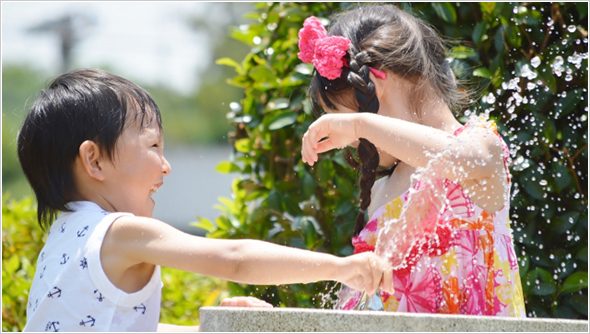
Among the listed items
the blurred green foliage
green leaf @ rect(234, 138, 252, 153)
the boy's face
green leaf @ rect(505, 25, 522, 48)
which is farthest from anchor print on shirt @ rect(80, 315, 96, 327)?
green leaf @ rect(505, 25, 522, 48)

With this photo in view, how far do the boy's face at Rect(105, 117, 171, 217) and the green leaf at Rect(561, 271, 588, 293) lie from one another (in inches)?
65.4

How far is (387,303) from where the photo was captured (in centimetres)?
194

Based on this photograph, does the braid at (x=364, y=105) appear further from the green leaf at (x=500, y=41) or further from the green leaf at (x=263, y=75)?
the green leaf at (x=263, y=75)

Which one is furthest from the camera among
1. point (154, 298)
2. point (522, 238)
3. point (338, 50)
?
point (522, 238)

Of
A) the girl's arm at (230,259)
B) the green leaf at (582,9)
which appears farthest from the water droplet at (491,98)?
the girl's arm at (230,259)

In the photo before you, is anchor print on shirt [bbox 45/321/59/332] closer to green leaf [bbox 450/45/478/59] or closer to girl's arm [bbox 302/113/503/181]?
girl's arm [bbox 302/113/503/181]

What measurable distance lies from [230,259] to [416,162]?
606 mm

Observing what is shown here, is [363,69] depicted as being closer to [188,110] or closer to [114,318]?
[114,318]

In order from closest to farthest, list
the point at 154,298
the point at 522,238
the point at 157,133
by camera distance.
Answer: the point at 154,298
the point at 157,133
the point at 522,238

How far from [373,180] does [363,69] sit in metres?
0.36

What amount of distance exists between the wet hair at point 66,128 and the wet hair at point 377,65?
2.18 feet

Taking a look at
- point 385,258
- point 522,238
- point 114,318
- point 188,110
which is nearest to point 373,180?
point 385,258

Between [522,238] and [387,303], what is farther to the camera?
[522,238]

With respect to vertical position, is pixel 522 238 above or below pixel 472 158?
below
